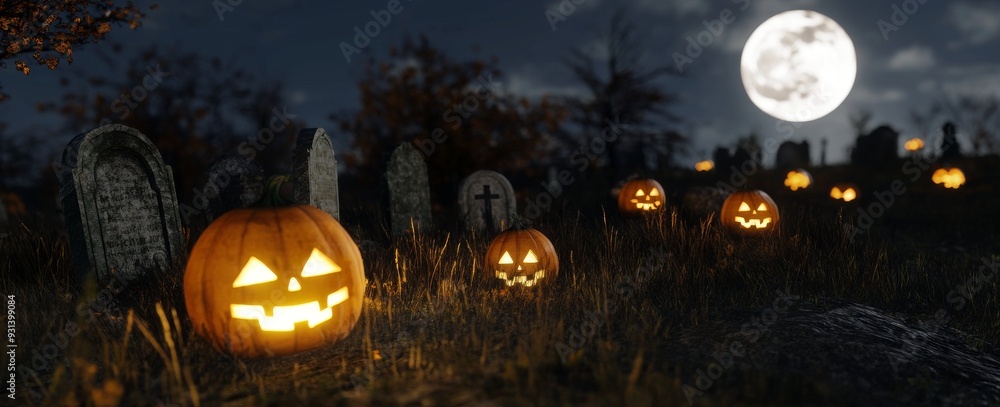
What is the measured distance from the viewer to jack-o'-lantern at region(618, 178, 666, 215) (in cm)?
1174

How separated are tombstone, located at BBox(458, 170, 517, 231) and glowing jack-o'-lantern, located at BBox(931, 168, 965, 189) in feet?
46.0

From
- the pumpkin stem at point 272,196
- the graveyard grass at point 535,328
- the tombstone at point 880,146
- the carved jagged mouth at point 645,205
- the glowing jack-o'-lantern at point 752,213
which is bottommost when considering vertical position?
the graveyard grass at point 535,328

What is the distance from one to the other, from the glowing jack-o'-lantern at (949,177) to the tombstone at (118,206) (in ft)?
63.5

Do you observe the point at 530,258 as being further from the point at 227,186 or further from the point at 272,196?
the point at 227,186

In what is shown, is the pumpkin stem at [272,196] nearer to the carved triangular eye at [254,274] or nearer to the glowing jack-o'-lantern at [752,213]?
the carved triangular eye at [254,274]

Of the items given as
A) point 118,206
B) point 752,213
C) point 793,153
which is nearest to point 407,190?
point 118,206

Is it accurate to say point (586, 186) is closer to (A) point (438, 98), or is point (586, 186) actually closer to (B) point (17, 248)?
(A) point (438, 98)

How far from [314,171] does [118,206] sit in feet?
6.82

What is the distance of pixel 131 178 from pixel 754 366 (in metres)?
6.56

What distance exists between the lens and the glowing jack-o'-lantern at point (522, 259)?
626 cm

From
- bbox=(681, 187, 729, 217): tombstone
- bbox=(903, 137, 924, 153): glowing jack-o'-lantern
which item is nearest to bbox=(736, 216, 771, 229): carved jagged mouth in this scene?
bbox=(681, 187, 729, 217): tombstone

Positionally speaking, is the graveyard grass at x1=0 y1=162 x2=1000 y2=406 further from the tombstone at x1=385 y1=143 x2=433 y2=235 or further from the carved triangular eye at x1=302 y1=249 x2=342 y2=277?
the tombstone at x1=385 y1=143 x2=433 y2=235

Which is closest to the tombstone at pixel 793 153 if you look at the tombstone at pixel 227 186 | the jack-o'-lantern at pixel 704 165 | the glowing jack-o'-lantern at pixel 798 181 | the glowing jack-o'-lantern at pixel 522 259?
the jack-o'-lantern at pixel 704 165

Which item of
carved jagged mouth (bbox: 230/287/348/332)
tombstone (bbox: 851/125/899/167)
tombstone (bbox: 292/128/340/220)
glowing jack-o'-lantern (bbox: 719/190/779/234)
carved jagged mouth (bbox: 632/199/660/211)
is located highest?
tombstone (bbox: 851/125/899/167)
